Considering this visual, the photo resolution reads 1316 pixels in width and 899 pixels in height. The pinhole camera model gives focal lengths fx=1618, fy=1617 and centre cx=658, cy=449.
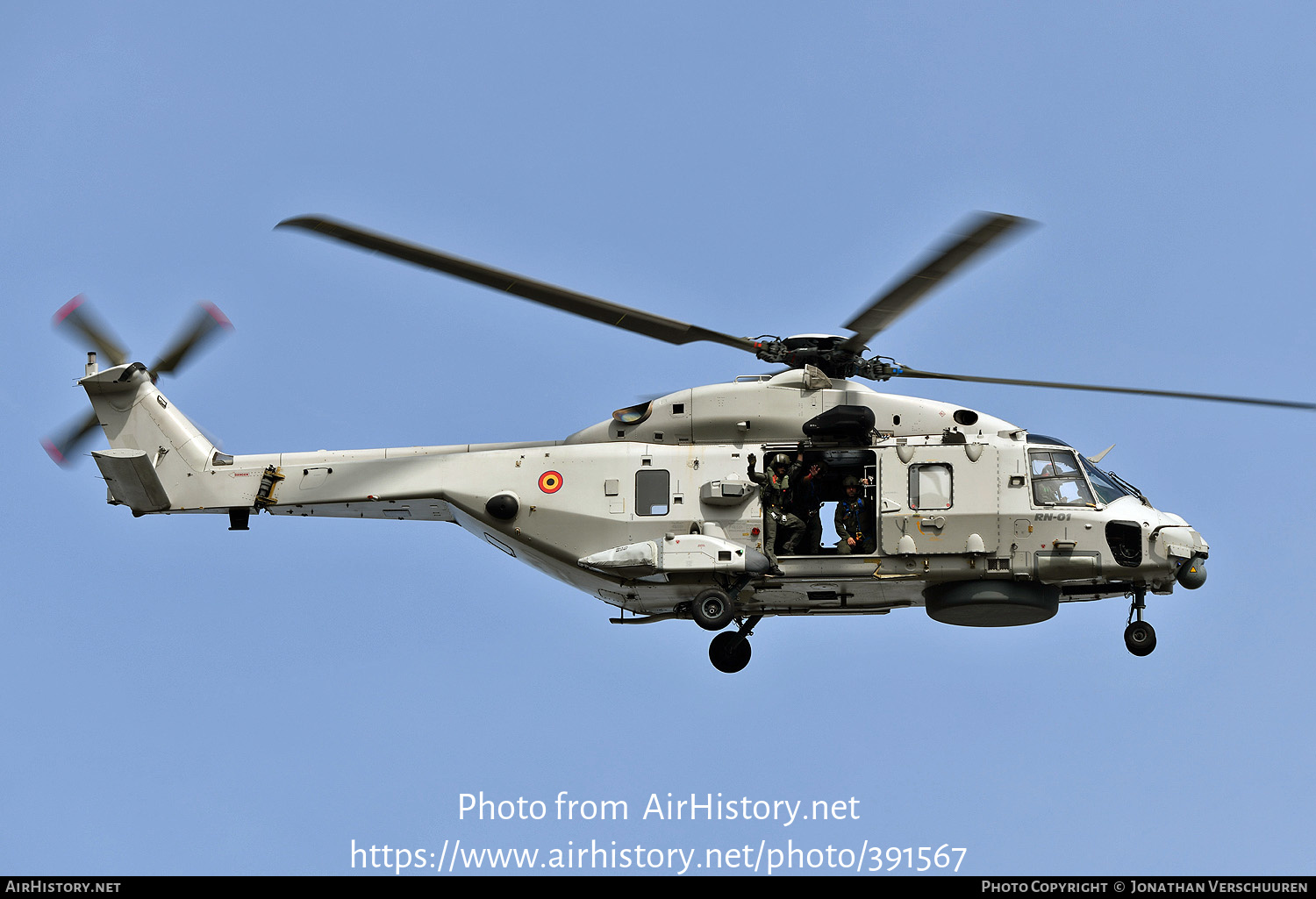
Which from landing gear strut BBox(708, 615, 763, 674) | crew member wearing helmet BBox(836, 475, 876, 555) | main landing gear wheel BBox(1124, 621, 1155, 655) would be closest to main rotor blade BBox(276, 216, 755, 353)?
crew member wearing helmet BBox(836, 475, 876, 555)

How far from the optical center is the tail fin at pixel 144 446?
25.1m

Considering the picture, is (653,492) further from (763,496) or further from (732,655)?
(732,655)

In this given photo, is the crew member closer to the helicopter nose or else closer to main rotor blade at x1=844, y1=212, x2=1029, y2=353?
main rotor blade at x1=844, y1=212, x2=1029, y2=353

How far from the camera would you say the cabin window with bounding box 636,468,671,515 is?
2406 cm

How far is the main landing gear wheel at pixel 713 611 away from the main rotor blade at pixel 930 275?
422 centimetres

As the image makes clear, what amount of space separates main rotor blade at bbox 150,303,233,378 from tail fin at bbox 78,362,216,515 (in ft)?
1.05

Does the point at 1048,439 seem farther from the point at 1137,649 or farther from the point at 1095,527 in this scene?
the point at 1137,649

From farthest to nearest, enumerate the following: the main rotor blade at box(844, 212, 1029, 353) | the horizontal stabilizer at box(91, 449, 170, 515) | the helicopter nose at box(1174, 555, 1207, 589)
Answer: the horizontal stabilizer at box(91, 449, 170, 515)
the helicopter nose at box(1174, 555, 1207, 589)
the main rotor blade at box(844, 212, 1029, 353)

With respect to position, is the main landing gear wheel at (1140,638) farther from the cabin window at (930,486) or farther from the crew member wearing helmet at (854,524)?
the crew member wearing helmet at (854,524)

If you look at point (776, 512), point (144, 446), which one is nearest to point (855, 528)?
point (776, 512)

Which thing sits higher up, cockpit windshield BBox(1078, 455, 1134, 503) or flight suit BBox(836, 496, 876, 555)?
cockpit windshield BBox(1078, 455, 1134, 503)

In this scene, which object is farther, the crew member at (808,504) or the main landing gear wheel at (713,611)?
the crew member at (808,504)

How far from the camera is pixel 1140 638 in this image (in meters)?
23.4

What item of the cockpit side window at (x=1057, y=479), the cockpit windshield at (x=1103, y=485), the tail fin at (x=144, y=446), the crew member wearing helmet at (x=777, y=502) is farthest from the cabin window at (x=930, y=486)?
the tail fin at (x=144, y=446)
